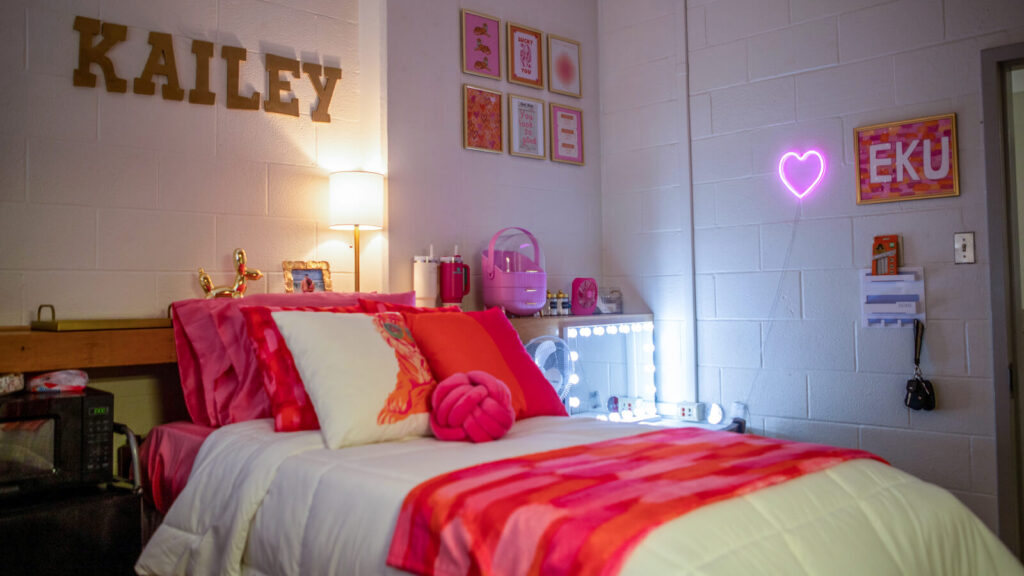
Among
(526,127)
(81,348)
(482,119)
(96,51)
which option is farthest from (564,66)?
(81,348)

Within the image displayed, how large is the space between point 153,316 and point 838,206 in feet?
9.10

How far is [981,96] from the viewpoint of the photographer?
288 cm

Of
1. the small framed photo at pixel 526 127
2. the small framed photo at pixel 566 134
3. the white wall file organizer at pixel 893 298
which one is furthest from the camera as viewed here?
the small framed photo at pixel 566 134

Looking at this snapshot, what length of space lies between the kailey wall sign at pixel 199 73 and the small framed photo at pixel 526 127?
0.93 metres

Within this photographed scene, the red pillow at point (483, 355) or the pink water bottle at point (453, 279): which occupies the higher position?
the pink water bottle at point (453, 279)

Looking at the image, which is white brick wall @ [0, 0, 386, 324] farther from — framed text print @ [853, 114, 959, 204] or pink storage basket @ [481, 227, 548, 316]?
framed text print @ [853, 114, 959, 204]

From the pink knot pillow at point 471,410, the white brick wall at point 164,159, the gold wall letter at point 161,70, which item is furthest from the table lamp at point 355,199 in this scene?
the pink knot pillow at point 471,410

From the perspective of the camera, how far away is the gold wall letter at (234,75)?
2797 millimetres

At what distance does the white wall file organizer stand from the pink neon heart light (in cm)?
46

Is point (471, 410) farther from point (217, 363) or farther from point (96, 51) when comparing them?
point (96, 51)

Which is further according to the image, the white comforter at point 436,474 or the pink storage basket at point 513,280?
the pink storage basket at point 513,280

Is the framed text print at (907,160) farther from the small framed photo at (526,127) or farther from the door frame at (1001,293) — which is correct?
the small framed photo at (526,127)

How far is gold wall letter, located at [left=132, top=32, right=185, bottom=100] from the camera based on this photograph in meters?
2.59

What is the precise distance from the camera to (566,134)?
3.98 meters
